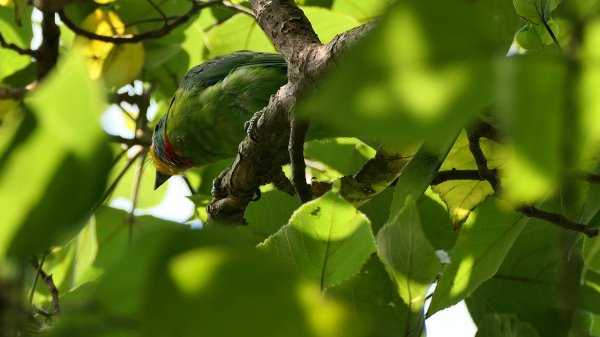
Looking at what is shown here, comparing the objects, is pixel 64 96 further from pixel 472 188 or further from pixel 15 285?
pixel 472 188

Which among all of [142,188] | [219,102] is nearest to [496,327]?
[219,102]

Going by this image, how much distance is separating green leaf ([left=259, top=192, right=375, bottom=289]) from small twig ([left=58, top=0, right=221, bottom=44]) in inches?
53.1

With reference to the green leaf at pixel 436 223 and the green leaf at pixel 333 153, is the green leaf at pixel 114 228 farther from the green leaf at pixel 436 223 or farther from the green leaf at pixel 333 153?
the green leaf at pixel 436 223

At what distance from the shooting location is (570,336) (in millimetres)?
1206

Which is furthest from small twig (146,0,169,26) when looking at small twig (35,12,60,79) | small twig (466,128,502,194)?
small twig (466,128,502,194)

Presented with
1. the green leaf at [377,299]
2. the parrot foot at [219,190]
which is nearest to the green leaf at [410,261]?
the green leaf at [377,299]

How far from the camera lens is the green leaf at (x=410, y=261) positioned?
3.12 ft

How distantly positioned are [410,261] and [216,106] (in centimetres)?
124

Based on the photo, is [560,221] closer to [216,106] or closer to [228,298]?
[228,298]

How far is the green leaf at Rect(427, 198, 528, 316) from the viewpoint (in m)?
1.03

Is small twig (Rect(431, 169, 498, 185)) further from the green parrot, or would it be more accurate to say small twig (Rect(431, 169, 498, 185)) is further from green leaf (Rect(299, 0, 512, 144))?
green leaf (Rect(299, 0, 512, 144))

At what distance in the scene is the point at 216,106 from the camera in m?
2.13

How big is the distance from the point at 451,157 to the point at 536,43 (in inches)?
10.5

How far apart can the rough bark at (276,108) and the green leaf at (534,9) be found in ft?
0.78
